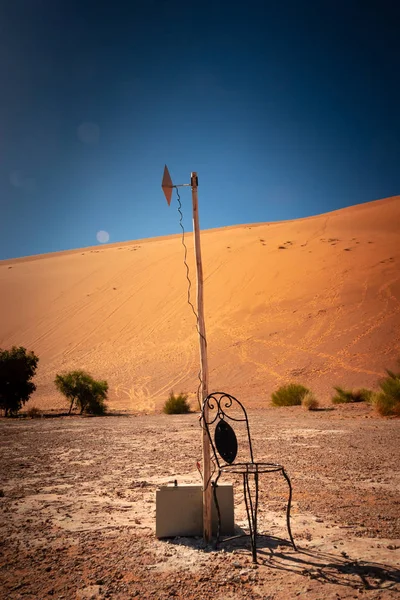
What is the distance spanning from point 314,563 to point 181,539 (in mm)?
1162

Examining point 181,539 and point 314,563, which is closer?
point 314,563

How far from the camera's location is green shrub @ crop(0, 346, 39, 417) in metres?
14.2

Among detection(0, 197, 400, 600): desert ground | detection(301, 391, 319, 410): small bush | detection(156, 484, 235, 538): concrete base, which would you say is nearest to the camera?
detection(0, 197, 400, 600): desert ground

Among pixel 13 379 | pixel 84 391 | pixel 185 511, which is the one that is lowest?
pixel 185 511

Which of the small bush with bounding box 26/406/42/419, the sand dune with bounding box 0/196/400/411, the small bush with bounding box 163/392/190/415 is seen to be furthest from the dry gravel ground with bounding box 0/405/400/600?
the sand dune with bounding box 0/196/400/411

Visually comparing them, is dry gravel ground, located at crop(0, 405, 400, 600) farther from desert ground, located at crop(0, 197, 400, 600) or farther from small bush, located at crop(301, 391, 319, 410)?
small bush, located at crop(301, 391, 319, 410)

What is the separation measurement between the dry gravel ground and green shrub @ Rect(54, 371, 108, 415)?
6554 mm

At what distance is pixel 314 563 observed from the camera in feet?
10.1

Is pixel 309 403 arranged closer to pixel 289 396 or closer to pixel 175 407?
pixel 289 396

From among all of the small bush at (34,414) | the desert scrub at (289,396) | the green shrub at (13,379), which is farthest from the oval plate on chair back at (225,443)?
the green shrub at (13,379)

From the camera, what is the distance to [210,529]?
3.56 metres

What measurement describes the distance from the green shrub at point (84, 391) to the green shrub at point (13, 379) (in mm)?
1175

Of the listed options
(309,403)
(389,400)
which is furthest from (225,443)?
(309,403)

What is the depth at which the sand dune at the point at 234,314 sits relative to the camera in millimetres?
17906
